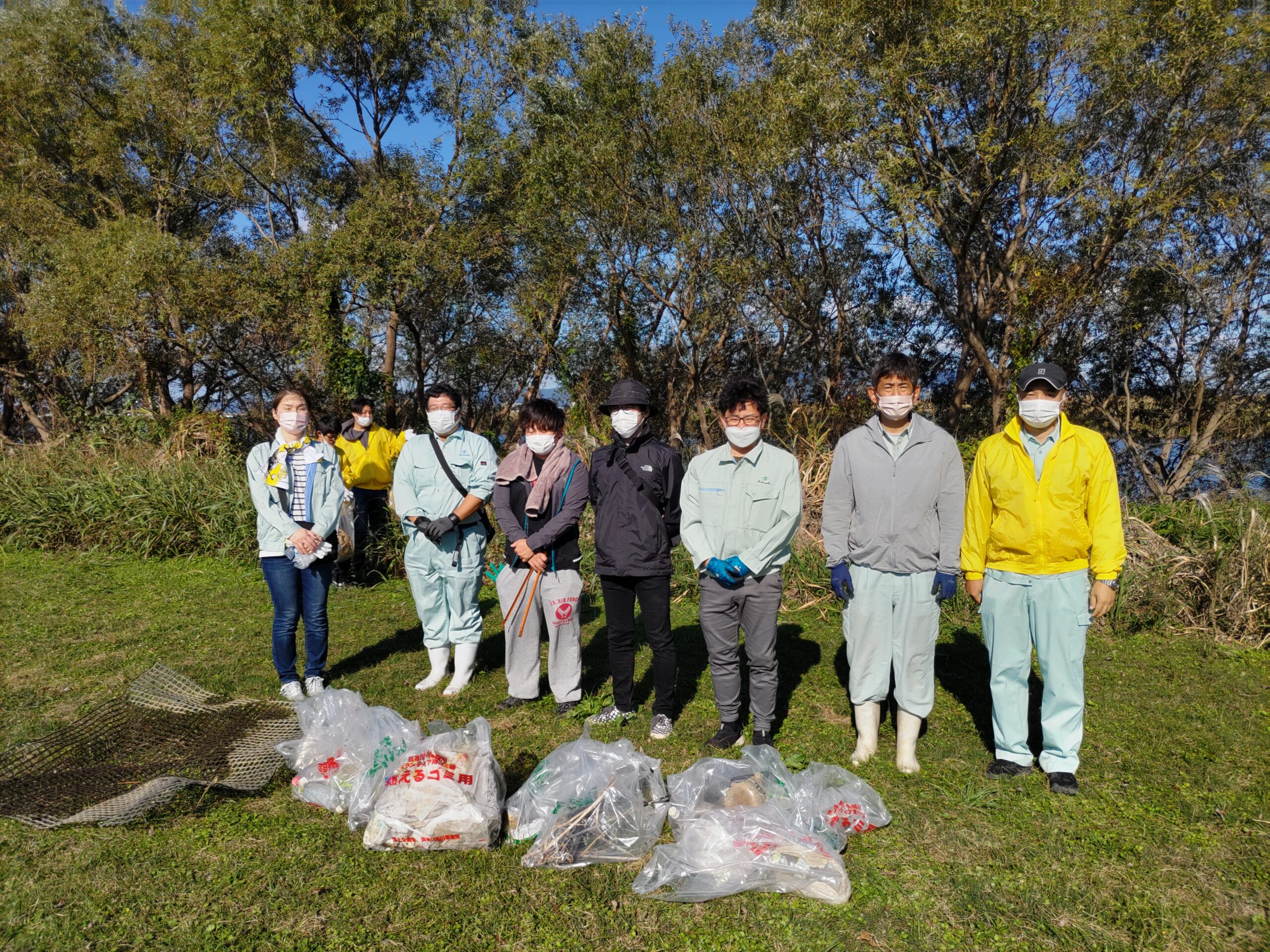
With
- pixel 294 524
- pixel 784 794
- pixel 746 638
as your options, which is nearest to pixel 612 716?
pixel 746 638

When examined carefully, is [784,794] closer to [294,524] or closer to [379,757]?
[379,757]

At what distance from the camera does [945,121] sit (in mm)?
12562

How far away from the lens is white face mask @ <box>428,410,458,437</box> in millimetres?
4504

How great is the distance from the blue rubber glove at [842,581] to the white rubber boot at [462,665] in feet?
7.40

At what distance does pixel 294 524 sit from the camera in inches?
168

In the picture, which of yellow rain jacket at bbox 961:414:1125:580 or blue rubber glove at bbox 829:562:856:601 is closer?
yellow rain jacket at bbox 961:414:1125:580

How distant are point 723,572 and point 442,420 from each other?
196 cm

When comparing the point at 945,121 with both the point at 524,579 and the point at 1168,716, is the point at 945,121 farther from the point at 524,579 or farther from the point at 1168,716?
the point at 524,579

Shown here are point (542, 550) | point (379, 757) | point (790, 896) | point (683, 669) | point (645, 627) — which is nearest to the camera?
point (790, 896)

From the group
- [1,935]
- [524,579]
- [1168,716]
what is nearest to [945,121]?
[1168,716]

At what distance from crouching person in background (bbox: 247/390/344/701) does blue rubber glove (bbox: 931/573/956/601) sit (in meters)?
3.20

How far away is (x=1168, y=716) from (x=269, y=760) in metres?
4.71

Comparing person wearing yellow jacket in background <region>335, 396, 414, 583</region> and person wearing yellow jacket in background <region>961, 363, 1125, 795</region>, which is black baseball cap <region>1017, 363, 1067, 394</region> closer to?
person wearing yellow jacket in background <region>961, 363, 1125, 795</region>

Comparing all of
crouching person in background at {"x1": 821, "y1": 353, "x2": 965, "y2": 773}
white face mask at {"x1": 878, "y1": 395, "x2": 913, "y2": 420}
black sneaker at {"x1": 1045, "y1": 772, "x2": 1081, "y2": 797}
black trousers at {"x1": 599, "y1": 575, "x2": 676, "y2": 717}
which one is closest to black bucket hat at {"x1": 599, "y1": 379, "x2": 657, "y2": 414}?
black trousers at {"x1": 599, "y1": 575, "x2": 676, "y2": 717}
